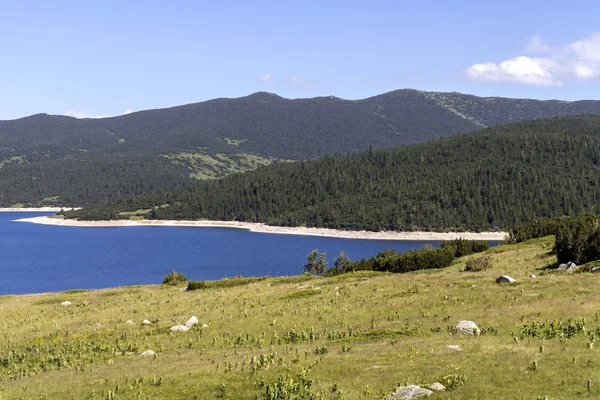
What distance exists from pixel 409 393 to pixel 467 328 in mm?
8929

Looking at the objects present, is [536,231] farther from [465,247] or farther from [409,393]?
[409,393]

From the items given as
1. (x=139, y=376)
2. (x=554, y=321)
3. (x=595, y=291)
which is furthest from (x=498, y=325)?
(x=139, y=376)

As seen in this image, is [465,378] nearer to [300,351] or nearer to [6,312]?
[300,351]

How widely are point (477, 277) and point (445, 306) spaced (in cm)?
1001

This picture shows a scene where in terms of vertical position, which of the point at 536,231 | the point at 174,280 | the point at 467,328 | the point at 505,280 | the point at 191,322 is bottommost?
the point at 174,280

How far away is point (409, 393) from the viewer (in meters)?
16.7

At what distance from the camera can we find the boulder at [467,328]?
24356 mm

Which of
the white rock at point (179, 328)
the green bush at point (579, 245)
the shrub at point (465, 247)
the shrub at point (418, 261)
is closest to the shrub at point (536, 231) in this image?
the shrub at point (465, 247)

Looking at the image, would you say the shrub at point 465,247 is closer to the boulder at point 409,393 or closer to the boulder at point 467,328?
the boulder at point 467,328

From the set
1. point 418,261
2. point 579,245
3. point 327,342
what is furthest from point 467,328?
point 418,261

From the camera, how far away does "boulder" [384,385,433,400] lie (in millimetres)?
16578

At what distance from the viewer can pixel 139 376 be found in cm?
2188

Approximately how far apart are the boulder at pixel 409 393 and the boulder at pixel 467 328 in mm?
8219

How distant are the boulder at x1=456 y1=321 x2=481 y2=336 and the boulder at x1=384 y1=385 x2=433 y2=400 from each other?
822 centimetres
